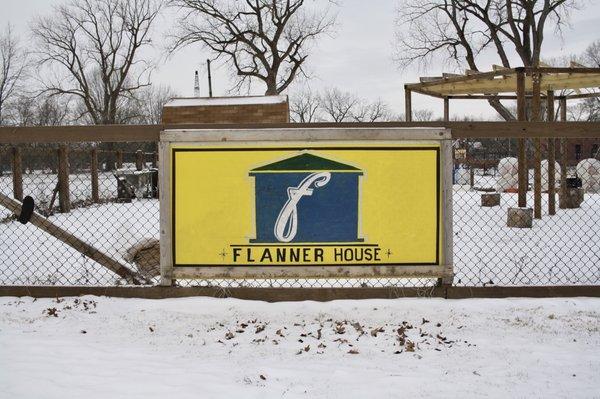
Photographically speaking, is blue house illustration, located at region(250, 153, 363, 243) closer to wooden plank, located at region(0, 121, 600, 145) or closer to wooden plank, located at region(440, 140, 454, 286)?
wooden plank, located at region(0, 121, 600, 145)

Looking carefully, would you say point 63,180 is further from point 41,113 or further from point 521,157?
point 41,113

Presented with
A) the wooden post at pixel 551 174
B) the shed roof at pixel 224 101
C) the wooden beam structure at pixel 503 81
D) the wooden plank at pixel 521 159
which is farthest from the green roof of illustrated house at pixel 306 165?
the shed roof at pixel 224 101

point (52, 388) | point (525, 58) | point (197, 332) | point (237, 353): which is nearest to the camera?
point (52, 388)

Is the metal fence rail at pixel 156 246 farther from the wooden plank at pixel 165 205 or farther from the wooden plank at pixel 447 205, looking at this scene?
the wooden plank at pixel 165 205

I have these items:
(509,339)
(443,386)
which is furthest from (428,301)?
(443,386)

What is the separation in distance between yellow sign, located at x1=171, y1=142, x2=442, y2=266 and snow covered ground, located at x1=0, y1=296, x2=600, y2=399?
16.5 inches

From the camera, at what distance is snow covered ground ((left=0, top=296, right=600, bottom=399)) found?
9.16 feet

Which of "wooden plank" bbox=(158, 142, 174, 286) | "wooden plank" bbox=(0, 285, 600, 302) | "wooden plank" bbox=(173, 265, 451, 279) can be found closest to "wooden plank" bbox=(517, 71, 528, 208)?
"wooden plank" bbox=(0, 285, 600, 302)

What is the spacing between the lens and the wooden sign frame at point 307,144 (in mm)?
4039

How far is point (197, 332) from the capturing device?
11.8 feet

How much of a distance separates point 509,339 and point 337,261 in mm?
1371

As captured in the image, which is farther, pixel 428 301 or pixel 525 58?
pixel 525 58

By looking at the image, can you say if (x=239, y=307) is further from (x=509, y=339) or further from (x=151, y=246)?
(x=151, y=246)

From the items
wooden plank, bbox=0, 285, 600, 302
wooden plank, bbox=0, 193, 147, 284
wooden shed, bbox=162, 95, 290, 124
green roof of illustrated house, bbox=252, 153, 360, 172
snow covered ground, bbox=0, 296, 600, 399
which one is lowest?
snow covered ground, bbox=0, 296, 600, 399
